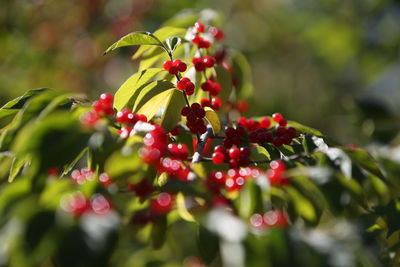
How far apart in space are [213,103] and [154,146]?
29.2 inches

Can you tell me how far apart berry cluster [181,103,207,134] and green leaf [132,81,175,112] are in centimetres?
11

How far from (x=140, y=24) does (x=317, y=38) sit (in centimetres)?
216

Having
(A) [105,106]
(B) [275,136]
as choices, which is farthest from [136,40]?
(B) [275,136]

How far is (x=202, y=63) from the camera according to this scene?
211 cm

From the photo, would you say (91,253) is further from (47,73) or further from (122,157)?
(47,73)

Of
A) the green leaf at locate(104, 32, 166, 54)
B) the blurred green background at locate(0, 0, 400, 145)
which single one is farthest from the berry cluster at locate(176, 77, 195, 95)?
the blurred green background at locate(0, 0, 400, 145)

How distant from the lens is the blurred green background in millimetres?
5773

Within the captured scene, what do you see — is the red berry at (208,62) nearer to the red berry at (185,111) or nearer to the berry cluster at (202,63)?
the berry cluster at (202,63)

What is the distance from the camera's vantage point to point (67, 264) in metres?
1.01

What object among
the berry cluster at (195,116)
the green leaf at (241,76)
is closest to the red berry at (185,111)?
the berry cluster at (195,116)

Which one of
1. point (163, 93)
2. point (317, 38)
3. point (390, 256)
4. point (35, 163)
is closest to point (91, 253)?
point (35, 163)

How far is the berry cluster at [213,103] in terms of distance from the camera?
84.2 inches

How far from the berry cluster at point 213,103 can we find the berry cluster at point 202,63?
0.41 feet

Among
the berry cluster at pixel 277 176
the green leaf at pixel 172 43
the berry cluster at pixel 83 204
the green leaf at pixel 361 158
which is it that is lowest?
the green leaf at pixel 361 158
